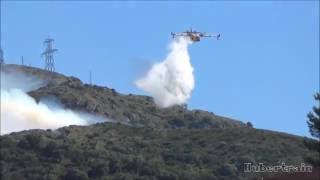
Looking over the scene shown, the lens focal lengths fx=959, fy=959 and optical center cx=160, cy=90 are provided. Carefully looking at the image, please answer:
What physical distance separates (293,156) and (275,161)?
782 centimetres

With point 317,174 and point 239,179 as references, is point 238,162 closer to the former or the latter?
point 239,179

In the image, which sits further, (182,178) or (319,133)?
(182,178)

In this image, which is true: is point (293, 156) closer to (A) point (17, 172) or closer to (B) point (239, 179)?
(B) point (239, 179)

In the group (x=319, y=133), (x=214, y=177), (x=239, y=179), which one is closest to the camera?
(x=319, y=133)

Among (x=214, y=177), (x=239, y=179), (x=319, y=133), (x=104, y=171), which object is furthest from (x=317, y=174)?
(x=104, y=171)

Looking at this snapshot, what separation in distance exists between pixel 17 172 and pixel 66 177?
42.1 ft

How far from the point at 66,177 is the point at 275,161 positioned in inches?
1647

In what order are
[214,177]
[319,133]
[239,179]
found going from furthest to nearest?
[214,177] < [239,179] < [319,133]

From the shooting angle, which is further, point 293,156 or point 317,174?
point 293,156

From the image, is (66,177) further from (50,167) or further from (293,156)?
(293,156)

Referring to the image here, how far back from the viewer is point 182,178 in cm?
19150

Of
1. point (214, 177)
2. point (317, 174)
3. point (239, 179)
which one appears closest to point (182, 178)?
point (214, 177)

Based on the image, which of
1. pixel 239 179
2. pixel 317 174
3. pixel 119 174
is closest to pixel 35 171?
pixel 119 174

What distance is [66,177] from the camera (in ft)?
624
